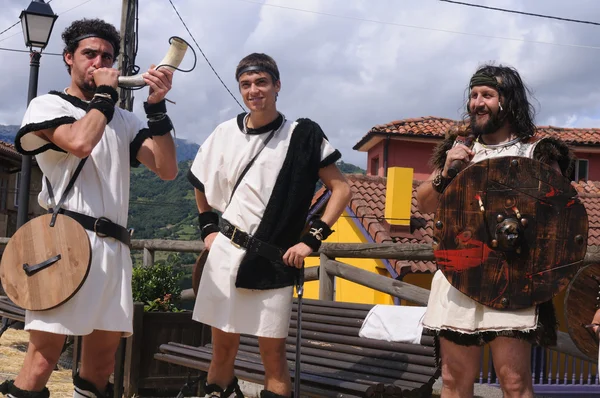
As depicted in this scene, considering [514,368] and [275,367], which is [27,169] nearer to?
[275,367]

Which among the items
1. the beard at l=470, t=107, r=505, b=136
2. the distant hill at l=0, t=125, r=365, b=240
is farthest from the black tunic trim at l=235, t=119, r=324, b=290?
the distant hill at l=0, t=125, r=365, b=240

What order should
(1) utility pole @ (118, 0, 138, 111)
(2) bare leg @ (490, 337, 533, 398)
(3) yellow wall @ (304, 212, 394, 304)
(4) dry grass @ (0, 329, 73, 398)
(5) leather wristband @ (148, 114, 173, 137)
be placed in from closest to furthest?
(2) bare leg @ (490, 337, 533, 398)
(5) leather wristband @ (148, 114, 173, 137)
(4) dry grass @ (0, 329, 73, 398)
(1) utility pole @ (118, 0, 138, 111)
(3) yellow wall @ (304, 212, 394, 304)

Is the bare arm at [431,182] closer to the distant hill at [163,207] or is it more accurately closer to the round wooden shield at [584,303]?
the round wooden shield at [584,303]

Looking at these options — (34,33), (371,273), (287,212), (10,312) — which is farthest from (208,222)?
(34,33)

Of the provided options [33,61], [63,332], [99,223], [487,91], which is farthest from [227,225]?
[33,61]

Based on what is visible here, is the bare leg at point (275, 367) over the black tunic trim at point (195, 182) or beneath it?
beneath

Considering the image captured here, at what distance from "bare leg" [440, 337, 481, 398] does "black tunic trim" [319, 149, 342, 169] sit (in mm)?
987

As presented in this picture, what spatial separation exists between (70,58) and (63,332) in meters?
1.18

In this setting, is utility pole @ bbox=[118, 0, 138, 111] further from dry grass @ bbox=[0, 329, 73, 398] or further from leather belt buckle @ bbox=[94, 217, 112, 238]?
leather belt buckle @ bbox=[94, 217, 112, 238]

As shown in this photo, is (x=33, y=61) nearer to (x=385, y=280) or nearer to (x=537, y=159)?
(x=385, y=280)

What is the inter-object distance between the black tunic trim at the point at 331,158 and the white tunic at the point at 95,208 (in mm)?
887

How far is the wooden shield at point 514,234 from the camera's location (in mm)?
2938

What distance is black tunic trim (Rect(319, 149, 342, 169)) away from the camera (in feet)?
12.0

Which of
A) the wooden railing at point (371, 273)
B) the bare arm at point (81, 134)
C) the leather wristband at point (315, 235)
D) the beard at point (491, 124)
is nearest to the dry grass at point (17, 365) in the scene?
the wooden railing at point (371, 273)
